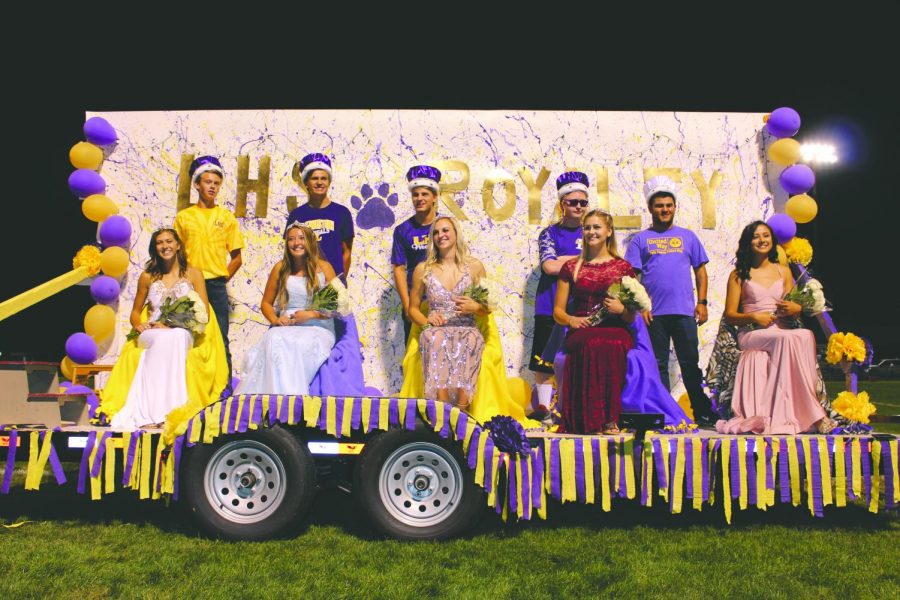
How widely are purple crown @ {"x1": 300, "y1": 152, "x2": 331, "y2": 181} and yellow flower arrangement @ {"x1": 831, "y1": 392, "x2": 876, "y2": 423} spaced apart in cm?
439

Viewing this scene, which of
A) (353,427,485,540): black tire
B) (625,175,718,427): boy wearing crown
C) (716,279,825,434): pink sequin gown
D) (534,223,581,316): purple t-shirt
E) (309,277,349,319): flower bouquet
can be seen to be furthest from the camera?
(534,223,581,316): purple t-shirt

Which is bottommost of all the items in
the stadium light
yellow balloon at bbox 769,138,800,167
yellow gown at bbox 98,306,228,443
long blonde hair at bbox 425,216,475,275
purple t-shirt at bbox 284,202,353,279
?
yellow gown at bbox 98,306,228,443

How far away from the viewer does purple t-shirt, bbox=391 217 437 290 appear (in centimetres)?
720

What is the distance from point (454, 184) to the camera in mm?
7855

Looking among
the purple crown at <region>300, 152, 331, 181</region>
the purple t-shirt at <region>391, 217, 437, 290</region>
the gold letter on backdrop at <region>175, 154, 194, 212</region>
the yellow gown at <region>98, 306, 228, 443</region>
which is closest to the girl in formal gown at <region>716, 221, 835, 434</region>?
the purple t-shirt at <region>391, 217, 437, 290</region>

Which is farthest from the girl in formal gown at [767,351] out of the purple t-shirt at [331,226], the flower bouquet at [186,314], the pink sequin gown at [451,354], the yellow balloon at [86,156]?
the yellow balloon at [86,156]

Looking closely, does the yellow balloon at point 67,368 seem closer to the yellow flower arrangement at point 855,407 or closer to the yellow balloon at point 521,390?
the yellow balloon at point 521,390

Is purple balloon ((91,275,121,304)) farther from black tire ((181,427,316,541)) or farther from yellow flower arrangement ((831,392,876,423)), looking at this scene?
yellow flower arrangement ((831,392,876,423))

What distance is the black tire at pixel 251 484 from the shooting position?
16.6 feet

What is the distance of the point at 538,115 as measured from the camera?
784 cm

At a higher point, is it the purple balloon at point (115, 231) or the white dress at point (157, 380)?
the purple balloon at point (115, 231)

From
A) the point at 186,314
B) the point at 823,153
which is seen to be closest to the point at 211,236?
the point at 186,314

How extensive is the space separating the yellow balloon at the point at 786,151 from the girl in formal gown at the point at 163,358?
16.4ft

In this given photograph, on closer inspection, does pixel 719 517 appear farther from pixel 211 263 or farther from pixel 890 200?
pixel 890 200
